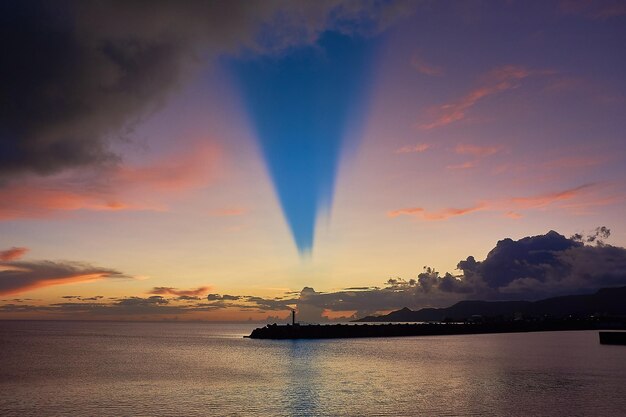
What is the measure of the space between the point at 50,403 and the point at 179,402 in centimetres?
1195

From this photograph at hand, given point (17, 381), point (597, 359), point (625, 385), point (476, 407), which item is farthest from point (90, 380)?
point (597, 359)

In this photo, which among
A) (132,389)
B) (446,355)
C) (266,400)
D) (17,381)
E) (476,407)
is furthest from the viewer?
(446,355)

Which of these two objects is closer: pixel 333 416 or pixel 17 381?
pixel 333 416

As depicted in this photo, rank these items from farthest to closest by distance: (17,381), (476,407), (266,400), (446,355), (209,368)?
(446,355) < (209,368) < (17,381) < (266,400) < (476,407)

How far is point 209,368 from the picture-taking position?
81.1 meters

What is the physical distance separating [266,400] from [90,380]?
28.7m

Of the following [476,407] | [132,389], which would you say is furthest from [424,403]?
[132,389]

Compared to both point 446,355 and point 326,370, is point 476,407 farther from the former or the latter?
point 446,355

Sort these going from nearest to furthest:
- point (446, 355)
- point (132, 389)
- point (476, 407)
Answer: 1. point (476, 407)
2. point (132, 389)
3. point (446, 355)

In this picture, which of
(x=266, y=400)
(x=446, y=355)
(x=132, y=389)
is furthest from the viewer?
(x=446, y=355)

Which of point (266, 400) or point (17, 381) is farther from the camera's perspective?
point (17, 381)

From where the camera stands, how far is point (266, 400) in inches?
1949

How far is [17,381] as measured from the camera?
→ 212ft

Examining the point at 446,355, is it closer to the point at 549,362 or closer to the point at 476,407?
the point at 549,362
